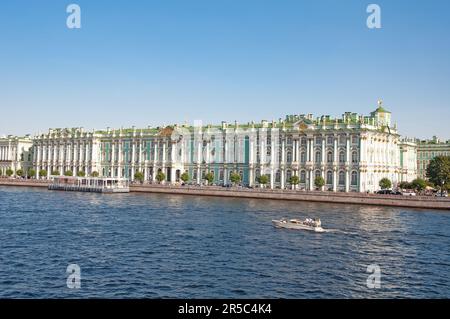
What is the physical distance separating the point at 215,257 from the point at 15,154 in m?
102

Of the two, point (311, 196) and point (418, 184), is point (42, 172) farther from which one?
point (418, 184)

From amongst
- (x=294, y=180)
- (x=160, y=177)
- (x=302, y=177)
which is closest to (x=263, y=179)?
(x=294, y=180)

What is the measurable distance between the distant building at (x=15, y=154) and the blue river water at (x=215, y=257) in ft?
259

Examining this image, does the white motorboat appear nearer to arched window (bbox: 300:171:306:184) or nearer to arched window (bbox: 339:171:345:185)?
arched window (bbox: 339:171:345:185)

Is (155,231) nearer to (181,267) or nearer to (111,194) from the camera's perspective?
(181,267)

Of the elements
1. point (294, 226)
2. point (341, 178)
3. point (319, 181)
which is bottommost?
point (294, 226)

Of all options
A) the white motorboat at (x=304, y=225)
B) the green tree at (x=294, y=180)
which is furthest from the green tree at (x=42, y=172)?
the white motorboat at (x=304, y=225)

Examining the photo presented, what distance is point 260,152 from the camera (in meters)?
75.6

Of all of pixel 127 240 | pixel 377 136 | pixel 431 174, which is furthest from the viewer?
pixel 431 174

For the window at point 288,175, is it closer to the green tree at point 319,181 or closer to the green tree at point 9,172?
the green tree at point 319,181

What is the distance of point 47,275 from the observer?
65.1 feet

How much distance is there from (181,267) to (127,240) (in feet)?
25.4
